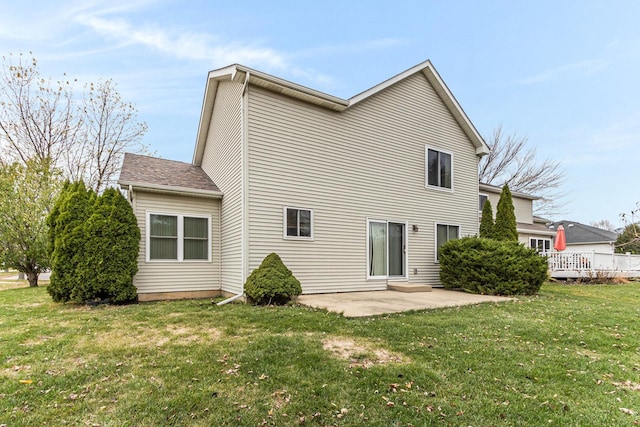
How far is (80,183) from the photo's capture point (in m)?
8.30

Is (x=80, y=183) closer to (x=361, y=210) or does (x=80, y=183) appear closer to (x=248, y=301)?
(x=248, y=301)

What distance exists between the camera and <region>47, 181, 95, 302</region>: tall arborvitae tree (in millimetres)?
7582

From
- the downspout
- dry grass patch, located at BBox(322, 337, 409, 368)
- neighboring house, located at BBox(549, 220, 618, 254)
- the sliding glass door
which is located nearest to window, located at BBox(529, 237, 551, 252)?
neighboring house, located at BBox(549, 220, 618, 254)

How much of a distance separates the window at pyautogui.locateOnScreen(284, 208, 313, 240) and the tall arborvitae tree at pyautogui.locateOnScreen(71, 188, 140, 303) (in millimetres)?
3559

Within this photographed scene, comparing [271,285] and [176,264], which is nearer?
[271,285]

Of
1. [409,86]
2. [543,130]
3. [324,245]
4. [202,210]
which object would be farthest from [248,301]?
[543,130]

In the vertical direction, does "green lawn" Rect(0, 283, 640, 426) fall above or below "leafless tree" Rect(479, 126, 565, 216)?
below

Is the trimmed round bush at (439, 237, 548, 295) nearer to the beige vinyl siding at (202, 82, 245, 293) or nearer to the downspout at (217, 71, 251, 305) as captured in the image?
the downspout at (217, 71, 251, 305)

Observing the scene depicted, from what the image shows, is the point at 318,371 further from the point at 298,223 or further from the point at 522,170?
the point at 522,170

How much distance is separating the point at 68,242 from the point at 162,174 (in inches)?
120

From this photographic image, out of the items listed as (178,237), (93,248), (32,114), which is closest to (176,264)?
(178,237)

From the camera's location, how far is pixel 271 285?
281 inches

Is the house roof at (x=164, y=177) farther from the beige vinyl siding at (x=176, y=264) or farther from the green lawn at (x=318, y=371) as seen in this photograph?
the green lawn at (x=318, y=371)

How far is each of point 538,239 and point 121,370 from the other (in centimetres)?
2189
